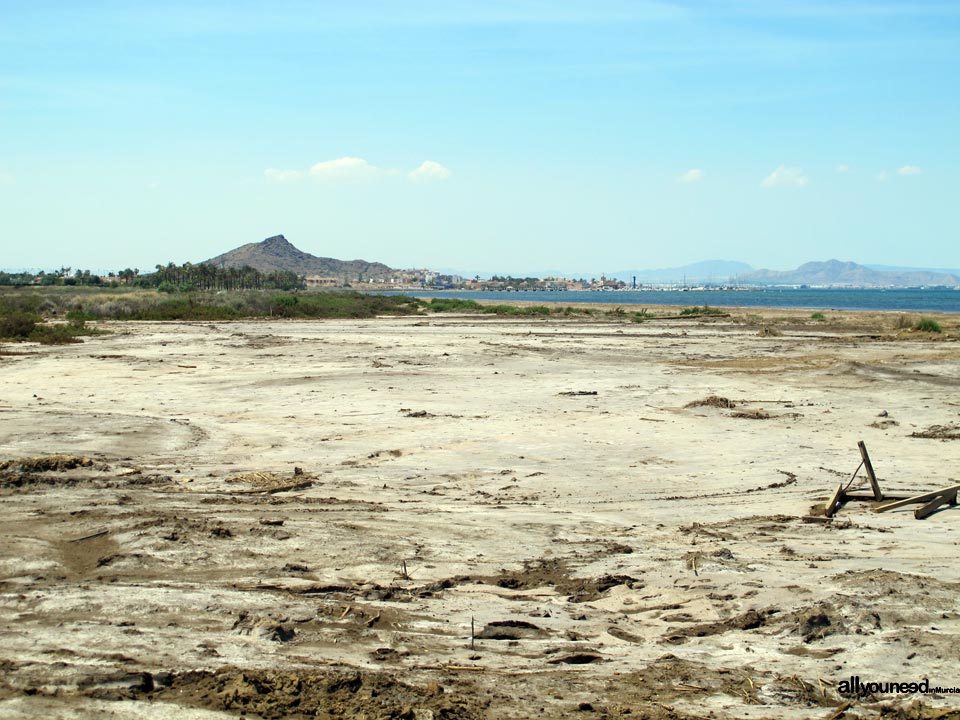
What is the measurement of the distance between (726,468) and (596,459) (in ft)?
5.79

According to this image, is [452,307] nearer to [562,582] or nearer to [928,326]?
[928,326]

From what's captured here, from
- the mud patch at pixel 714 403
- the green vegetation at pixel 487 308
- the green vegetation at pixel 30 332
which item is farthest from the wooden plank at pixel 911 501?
the green vegetation at pixel 487 308

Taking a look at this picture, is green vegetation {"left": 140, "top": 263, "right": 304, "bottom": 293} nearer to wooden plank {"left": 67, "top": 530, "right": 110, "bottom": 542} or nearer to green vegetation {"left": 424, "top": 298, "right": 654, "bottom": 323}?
green vegetation {"left": 424, "top": 298, "right": 654, "bottom": 323}

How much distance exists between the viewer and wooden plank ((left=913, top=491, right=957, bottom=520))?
9461 millimetres

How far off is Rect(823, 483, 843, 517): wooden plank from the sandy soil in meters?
0.11

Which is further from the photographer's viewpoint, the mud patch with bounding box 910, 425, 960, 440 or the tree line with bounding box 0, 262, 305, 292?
the tree line with bounding box 0, 262, 305, 292

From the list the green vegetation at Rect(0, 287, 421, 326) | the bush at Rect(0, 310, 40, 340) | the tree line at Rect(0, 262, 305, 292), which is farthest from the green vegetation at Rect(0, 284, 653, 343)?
the tree line at Rect(0, 262, 305, 292)

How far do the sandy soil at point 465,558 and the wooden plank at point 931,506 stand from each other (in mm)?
127

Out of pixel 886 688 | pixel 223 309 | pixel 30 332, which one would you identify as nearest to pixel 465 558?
pixel 886 688

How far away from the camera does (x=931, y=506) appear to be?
376 inches

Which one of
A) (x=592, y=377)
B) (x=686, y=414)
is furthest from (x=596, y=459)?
(x=592, y=377)

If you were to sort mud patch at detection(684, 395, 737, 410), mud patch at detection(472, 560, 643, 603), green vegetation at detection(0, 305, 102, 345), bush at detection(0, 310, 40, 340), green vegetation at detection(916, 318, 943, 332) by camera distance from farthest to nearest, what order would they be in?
green vegetation at detection(916, 318, 943, 332) < bush at detection(0, 310, 40, 340) < green vegetation at detection(0, 305, 102, 345) < mud patch at detection(684, 395, 737, 410) < mud patch at detection(472, 560, 643, 603)

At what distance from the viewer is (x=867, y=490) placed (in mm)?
10586

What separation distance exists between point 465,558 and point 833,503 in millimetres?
4306
